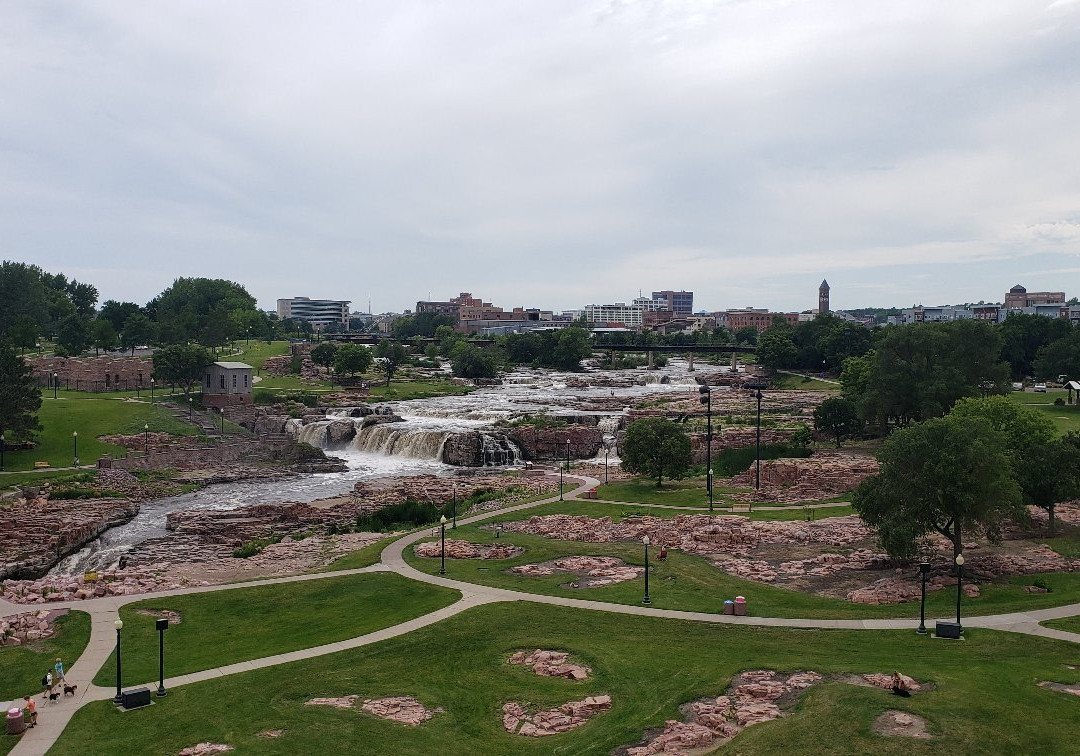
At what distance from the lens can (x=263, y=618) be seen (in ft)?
111

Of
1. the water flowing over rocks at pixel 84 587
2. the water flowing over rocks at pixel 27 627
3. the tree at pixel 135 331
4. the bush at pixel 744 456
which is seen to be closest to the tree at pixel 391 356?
the tree at pixel 135 331

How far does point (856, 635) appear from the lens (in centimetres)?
2909

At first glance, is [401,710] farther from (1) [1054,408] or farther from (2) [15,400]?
(1) [1054,408]

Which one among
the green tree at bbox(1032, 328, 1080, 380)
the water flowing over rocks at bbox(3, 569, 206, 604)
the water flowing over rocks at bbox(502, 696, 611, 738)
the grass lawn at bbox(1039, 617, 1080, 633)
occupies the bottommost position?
the water flowing over rocks at bbox(3, 569, 206, 604)

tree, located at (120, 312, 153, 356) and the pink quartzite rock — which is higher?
tree, located at (120, 312, 153, 356)

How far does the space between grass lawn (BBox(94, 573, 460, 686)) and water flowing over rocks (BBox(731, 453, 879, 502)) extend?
101 ft

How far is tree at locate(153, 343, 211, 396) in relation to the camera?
101750 mm

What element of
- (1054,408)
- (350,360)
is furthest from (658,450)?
(350,360)

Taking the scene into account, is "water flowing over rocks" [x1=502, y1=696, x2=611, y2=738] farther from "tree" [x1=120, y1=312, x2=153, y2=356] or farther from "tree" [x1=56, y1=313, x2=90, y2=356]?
"tree" [x1=120, y1=312, x2=153, y2=356]

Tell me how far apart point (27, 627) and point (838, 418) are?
6836 centimetres

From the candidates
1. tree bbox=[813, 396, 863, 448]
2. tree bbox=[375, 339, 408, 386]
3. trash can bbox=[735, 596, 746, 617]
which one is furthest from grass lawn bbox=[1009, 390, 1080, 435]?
tree bbox=[375, 339, 408, 386]

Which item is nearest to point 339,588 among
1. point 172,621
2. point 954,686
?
point 172,621

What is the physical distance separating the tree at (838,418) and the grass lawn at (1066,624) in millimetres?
50665

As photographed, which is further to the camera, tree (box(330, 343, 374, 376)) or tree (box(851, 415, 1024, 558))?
tree (box(330, 343, 374, 376))
